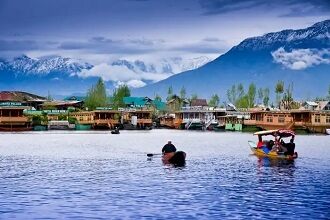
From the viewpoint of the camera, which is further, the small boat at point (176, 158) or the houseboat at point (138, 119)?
the houseboat at point (138, 119)

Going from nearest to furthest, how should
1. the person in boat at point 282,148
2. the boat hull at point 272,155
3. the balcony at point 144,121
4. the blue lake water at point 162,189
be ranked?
1. the blue lake water at point 162,189
2. the boat hull at point 272,155
3. the person in boat at point 282,148
4. the balcony at point 144,121

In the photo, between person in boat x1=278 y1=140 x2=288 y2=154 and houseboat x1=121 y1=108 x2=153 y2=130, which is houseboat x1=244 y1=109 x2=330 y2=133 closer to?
houseboat x1=121 y1=108 x2=153 y2=130

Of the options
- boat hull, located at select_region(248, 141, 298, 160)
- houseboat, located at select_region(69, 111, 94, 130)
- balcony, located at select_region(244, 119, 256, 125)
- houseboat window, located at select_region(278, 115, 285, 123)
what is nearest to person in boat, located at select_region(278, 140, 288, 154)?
boat hull, located at select_region(248, 141, 298, 160)

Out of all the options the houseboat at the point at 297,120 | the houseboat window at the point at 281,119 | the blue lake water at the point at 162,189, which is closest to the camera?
the blue lake water at the point at 162,189

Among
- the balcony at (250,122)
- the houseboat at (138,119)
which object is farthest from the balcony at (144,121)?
the balcony at (250,122)

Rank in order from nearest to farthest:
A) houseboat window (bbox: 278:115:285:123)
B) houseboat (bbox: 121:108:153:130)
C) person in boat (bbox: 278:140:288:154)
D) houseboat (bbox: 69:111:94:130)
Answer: person in boat (bbox: 278:140:288:154) → houseboat window (bbox: 278:115:285:123) → houseboat (bbox: 69:111:94:130) → houseboat (bbox: 121:108:153:130)

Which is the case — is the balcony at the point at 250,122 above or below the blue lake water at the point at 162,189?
above

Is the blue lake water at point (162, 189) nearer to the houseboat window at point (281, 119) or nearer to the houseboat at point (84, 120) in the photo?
the houseboat window at point (281, 119)

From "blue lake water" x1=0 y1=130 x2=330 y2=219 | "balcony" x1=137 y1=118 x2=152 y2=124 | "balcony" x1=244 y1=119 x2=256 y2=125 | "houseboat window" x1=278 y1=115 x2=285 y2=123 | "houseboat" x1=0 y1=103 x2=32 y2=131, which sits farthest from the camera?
"balcony" x1=137 y1=118 x2=152 y2=124

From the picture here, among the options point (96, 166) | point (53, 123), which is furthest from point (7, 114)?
point (96, 166)

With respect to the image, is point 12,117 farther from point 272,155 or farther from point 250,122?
point 272,155

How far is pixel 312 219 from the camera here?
29922 mm

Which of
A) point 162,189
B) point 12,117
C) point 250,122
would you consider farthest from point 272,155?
point 250,122

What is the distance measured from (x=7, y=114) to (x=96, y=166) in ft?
357
